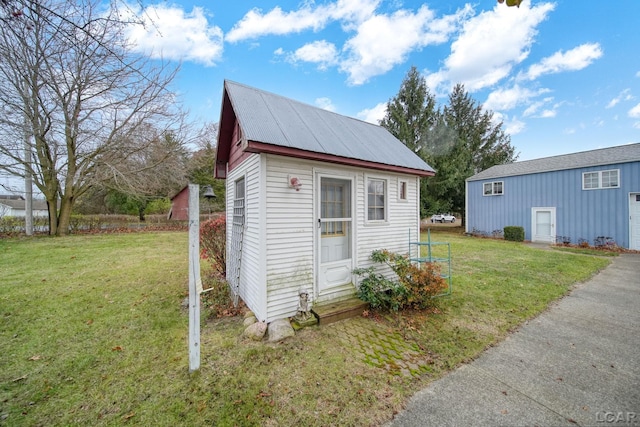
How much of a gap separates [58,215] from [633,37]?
2610cm

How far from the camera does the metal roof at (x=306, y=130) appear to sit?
12.9 ft

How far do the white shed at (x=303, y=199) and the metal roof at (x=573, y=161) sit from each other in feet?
39.3

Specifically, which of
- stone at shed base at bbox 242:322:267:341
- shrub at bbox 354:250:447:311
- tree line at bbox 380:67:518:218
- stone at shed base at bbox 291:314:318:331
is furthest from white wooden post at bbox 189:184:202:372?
tree line at bbox 380:67:518:218

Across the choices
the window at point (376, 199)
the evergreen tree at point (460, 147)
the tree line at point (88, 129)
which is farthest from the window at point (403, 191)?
the evergreen tree at point (460, 147)

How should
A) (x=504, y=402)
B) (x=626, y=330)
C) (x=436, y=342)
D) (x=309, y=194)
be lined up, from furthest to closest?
1. (x=309, y=194)
2. (x=626, y=330)
3. (x=436, y=342)
4. (x=504, y=402)

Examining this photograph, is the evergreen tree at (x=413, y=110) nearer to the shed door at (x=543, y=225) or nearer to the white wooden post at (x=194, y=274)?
the shed door at (x=543, y=225)

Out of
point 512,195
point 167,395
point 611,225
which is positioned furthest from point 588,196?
point 167,395

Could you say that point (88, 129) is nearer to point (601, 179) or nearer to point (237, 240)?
point (237, 240)

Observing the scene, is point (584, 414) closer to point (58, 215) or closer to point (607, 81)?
point (607, 81)

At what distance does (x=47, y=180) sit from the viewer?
12.8 meters

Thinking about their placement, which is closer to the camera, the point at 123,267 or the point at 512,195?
the point at 123,267

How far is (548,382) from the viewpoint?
2627 mm

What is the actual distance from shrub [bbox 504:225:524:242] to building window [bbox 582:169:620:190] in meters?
3.31

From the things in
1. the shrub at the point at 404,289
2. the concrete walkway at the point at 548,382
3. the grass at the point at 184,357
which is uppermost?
the shrub at the point at 404,289
